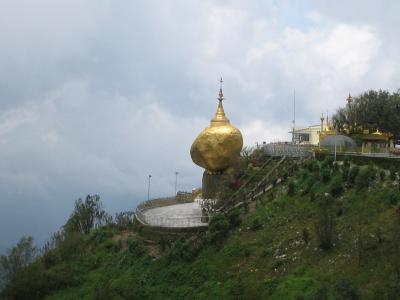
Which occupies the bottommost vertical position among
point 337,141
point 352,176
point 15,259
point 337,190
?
point 15,259

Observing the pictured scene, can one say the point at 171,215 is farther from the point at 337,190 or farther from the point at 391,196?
the point at 391,196

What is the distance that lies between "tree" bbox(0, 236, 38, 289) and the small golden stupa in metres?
9.87

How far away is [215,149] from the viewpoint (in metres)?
30.1

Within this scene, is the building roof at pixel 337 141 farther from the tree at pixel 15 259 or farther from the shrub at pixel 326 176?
the tree at pixel 15 259

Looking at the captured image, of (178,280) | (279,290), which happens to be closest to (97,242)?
(178,280)

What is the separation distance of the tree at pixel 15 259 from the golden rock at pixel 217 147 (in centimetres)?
986

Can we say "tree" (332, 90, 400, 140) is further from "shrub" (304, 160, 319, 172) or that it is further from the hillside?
the hillside

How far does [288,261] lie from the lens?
18.6 metres

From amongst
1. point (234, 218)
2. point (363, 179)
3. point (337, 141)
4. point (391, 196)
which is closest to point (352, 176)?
point (363, 179)

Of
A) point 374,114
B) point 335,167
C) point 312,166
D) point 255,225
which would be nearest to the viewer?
point 255,225

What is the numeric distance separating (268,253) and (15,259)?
1151 centimetres

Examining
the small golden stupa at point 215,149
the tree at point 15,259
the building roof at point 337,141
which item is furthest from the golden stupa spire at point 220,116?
the tree at point 15,259

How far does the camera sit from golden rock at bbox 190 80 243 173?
30.1 m

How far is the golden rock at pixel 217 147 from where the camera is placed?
30103 millimetres
